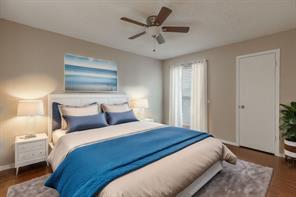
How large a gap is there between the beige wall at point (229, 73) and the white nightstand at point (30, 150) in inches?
Result: 149

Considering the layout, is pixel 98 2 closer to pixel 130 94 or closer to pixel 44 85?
pixel 44 85

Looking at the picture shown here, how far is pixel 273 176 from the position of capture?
2420mm

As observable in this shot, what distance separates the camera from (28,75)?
2.85 metres

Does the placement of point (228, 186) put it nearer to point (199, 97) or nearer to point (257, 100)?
point (257, 100)

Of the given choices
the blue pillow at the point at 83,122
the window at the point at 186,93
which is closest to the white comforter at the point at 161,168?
the blue pillow at the point at 83,122

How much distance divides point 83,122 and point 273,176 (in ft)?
10.3

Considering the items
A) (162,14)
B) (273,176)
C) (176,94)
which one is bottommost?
(273,176)

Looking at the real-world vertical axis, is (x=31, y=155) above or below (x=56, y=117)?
below

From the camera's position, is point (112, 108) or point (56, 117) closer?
point (56, 117)

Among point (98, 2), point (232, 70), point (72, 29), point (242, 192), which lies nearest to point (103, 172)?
point (242, 192)

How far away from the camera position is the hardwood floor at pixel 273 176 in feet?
6.81

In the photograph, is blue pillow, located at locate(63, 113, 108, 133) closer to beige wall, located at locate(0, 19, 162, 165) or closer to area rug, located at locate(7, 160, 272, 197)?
beige wall, located at locate(0, 19, 162, 165)

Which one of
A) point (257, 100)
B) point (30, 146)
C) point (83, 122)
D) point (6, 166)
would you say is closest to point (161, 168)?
point (83, 122)

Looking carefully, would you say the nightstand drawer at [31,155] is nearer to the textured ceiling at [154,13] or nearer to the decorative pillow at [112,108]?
the decorative pillow at [112,108]
